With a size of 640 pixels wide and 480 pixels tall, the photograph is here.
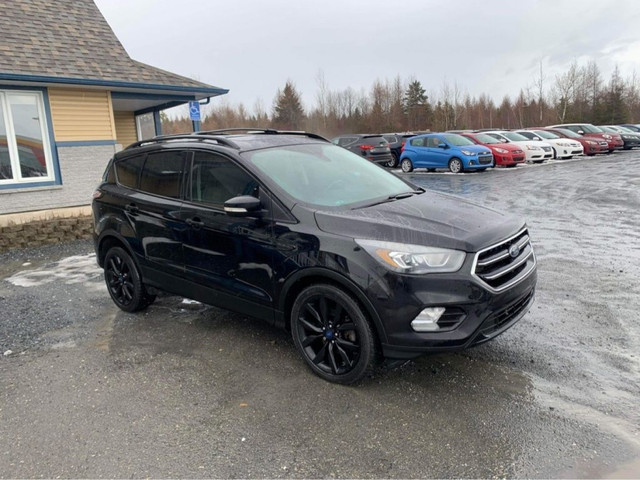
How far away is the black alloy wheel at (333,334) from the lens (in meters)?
3.30

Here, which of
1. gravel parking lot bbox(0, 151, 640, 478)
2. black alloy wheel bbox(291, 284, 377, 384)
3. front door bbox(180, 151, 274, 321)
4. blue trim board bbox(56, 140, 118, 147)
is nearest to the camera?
gravel parking lot bbox(0, 151, 640, 478)

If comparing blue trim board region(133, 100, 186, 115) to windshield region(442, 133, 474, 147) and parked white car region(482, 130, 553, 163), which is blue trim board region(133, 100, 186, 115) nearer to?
windshield region(442, 133, 474, 147)

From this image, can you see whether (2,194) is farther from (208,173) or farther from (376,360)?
(376,360)

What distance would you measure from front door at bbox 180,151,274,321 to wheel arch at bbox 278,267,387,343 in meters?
0.14

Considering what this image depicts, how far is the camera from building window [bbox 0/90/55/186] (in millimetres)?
9938

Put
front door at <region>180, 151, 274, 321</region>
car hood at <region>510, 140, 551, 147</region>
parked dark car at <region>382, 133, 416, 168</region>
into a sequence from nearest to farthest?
front door at <region>180, 151, 274, 321</region>
car hood at <region>510, 140, 551, 147</region>
parked dark car at <region>382, 133, 416, 168</region>

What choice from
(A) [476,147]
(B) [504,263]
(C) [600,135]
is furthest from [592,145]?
(B) [504,263]

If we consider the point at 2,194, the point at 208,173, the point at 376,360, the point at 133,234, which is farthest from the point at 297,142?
the point at 2,194

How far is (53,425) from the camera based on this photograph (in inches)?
126

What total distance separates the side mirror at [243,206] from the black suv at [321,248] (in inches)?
0.5

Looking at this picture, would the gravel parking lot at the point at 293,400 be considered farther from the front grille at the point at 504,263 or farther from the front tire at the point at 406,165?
the front tire at the point at 406,165

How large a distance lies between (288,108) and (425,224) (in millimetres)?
66771

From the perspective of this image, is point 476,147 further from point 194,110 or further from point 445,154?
point 194,110

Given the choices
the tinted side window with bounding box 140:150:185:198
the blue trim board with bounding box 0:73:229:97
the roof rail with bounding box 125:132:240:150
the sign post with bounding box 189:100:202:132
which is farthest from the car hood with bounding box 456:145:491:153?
the tinted side window with bounding box 140:150:185:198
